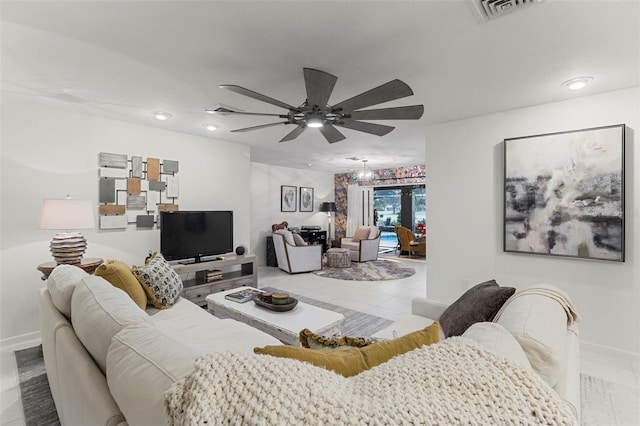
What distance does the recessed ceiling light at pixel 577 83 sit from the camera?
8.18 feet

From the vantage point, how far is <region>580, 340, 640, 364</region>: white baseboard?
268 centimetres

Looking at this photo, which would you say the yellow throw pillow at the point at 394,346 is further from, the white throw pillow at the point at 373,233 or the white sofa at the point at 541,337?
the white throw pillow at the point at 373,233

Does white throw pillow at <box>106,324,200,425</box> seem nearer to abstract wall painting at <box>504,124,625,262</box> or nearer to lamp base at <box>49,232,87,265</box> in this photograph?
lamp base at <box>49,232,87,265</box>

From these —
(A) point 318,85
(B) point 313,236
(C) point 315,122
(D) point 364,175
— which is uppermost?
(D) point 364,175

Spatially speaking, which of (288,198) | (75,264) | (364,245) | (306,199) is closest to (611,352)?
(364,245)

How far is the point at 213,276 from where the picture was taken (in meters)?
4.04

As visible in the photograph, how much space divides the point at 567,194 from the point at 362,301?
2.68 meters

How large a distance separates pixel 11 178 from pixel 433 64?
13.1 feet

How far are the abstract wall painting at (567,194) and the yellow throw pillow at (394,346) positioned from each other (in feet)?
9.04

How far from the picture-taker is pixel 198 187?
434 cm

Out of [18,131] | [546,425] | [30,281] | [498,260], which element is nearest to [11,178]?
[18,131]

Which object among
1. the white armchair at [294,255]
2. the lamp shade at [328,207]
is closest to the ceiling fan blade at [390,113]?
the white armchair at [294,255]

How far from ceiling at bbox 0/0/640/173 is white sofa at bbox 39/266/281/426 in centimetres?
151

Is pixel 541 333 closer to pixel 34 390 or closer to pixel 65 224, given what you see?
pixel 34 390
